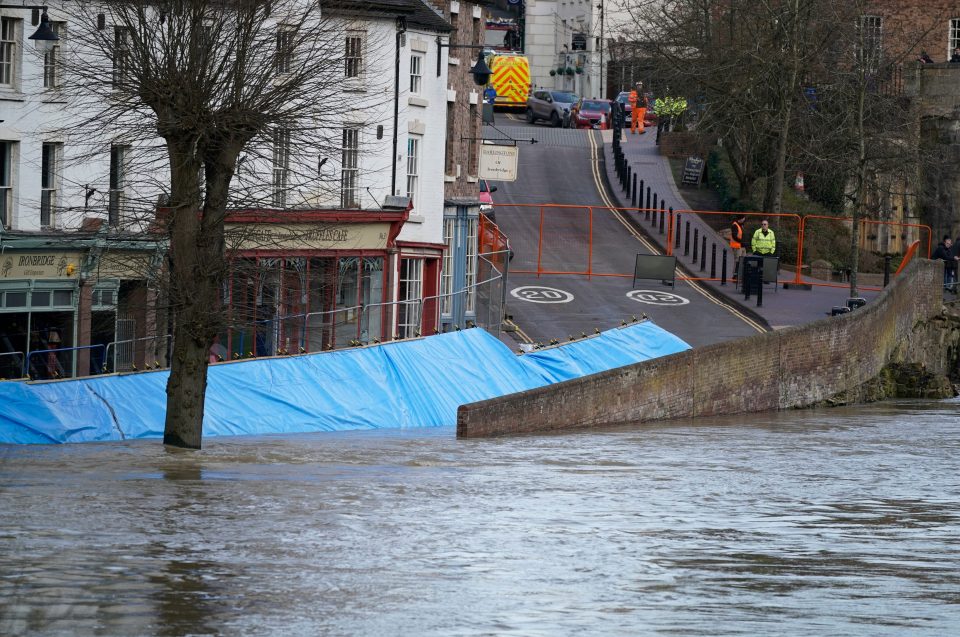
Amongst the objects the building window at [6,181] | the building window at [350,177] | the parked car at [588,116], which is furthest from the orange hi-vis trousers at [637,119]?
the building window at [6,181]

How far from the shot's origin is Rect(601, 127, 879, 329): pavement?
42.5 m

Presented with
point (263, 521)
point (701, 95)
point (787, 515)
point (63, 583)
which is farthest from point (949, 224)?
point (63, 583)

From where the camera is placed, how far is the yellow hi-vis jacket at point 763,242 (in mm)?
46094

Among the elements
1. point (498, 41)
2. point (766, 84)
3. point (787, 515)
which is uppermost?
point (498, 41)

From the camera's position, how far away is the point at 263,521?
1931cm

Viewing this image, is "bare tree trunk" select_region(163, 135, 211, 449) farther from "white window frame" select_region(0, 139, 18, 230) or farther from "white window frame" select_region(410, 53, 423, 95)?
"white window frame" select_region(410, 53, 423, 95)

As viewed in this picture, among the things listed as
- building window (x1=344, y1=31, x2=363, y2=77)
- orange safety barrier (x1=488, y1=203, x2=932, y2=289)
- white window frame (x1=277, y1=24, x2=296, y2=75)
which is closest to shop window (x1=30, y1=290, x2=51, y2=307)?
building window (x1=344, y1=31, x2=363, y2=77)

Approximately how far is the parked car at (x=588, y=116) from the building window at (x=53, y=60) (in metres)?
48.6

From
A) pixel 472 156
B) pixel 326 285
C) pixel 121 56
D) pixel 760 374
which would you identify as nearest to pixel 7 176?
pixel 326 285

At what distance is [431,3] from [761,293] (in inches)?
449

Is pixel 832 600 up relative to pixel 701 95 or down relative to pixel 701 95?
down

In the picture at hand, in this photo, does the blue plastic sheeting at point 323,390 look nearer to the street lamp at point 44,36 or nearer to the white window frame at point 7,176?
the street lamp at point 44,36

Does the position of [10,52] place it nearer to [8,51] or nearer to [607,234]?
[8,51]

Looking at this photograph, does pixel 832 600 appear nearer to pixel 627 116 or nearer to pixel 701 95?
pixel 701 95
